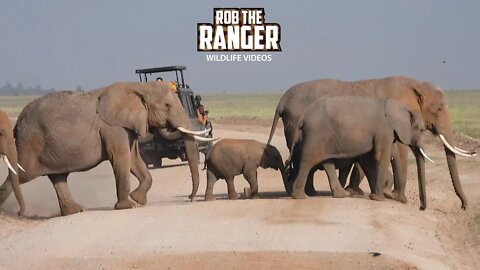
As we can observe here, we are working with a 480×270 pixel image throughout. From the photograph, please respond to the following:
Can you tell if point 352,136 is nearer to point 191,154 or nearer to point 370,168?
point 370,168

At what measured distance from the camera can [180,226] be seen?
1458cm

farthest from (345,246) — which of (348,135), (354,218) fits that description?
(348,135)

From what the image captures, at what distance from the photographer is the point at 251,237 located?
13516 millimetres

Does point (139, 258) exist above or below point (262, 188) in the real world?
above

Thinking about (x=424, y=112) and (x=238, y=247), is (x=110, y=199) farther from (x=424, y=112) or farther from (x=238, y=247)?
(x=238, y=247)

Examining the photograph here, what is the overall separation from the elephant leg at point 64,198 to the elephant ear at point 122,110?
133cm

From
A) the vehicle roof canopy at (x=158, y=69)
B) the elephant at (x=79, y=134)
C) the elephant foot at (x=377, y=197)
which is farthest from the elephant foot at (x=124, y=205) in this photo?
the vehicle roof canopy at (x=158, y=69)

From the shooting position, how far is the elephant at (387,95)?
20328 mm

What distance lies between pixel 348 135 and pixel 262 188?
498cm

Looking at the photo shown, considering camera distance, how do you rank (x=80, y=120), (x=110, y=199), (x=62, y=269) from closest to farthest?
(x=62, y=269)
(x=80, y=120)
(x=110, y=199)

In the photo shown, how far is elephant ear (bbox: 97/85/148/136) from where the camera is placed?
17750mm

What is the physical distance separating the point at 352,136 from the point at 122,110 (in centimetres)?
400

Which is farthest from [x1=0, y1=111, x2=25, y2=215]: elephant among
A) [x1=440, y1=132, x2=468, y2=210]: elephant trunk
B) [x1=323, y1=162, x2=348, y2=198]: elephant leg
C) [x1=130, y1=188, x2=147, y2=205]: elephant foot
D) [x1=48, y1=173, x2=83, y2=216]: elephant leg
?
[x1=440, y1=132, x2=468, y2=210]: elephant trunk

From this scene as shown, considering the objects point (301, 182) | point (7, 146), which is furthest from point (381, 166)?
point (7, 146)
